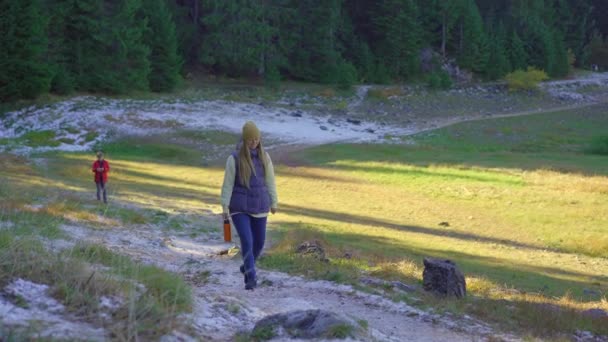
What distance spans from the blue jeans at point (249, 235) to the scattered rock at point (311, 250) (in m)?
3.46

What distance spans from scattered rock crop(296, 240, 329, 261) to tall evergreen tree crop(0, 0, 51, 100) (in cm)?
3326

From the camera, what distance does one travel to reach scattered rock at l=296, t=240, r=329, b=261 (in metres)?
12.3

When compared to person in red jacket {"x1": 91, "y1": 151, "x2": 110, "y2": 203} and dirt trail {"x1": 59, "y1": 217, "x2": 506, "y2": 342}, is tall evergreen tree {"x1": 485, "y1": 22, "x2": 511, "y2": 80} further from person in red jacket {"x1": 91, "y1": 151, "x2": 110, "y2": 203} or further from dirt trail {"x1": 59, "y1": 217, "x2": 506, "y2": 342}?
dirt trail {"x1": 59, "y1": 217, "x2": 506, "y2": 342}

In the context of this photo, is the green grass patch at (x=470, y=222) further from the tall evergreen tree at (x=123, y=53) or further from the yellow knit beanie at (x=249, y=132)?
the tall evergreen tree at (x=123, y=53)

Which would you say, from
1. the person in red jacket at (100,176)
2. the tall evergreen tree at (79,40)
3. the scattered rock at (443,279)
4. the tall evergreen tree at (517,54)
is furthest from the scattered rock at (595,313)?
Answer: the tall evergreen tree at (517,54)

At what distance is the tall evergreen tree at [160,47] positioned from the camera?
51.6 m

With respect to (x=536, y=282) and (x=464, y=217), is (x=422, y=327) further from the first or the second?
(x=464, y=217)

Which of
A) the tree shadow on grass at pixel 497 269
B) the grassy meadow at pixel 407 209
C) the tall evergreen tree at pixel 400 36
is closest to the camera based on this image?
the grassy meadow at pixel 407 209

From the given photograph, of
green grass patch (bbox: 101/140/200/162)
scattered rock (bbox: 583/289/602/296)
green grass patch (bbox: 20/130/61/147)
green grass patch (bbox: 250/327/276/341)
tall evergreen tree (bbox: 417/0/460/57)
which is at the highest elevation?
tall evergreen tree (bbox: 417/0/460/57)

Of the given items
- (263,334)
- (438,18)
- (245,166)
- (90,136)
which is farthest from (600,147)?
(438,18)

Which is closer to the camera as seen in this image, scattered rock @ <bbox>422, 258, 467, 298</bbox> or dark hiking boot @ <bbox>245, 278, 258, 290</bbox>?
dark hiking boot @ <bbox>245, 278, 258, 290</bbox>

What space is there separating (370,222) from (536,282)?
8117 millimetres

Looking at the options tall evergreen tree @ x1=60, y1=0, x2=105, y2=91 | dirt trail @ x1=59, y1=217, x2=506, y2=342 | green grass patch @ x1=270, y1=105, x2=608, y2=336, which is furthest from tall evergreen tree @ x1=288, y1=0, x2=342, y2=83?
dirt trail @ x1=59, y1=217, x2=506, y2=342

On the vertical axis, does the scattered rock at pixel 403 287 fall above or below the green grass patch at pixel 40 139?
below
